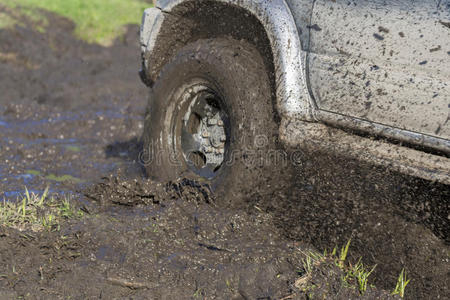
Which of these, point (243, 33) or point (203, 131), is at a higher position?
point (243, 33)

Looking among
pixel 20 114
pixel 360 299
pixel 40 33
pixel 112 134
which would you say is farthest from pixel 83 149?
pixel 40 33

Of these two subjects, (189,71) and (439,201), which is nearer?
(439,201)

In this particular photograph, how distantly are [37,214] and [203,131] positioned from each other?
3.74ft

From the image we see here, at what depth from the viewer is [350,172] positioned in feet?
8.68

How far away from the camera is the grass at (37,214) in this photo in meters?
2.90

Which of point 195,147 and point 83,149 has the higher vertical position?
point 195,147

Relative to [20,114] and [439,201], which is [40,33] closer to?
[20,114]

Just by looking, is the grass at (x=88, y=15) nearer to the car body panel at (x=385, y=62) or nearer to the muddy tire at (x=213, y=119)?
the muddy tire at (x=213, y=119)

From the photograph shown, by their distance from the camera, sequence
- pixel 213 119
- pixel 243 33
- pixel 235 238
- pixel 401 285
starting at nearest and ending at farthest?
pixel 401 285, pixel 235 238, pixel 243 33, pixel 213 119

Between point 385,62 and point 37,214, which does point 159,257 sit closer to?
point 37,214

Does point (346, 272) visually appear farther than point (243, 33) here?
No

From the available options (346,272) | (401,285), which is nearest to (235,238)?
(346,272)

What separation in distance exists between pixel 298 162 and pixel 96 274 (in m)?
1.18

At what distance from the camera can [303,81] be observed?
282cm
